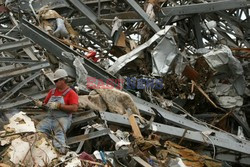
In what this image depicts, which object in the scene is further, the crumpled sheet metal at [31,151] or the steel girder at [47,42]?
the steel girder at [47,42]

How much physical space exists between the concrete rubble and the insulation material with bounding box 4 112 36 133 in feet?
0.05

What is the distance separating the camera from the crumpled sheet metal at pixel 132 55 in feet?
37.5

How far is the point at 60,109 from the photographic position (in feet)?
29.2

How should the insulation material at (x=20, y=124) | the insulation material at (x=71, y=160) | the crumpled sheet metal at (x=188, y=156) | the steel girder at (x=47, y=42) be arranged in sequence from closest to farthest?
the insulation material at (x=71, y=160), the insulation material at (x=20, y=124), the crumpled sheet metal at (x=188, y=156), the steel girder at (x=47, y=42)

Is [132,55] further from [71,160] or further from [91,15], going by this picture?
[71,160]

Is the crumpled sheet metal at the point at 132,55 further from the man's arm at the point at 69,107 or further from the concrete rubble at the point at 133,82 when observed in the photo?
the man's arm at the point at 69,107

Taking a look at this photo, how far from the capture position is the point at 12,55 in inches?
492

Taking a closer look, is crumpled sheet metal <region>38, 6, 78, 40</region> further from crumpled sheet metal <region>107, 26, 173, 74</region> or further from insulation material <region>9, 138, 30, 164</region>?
insulation material <region>9, 138, 30, 164</region>

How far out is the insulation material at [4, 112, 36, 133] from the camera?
8609 mm

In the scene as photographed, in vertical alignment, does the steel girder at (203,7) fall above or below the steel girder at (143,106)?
above

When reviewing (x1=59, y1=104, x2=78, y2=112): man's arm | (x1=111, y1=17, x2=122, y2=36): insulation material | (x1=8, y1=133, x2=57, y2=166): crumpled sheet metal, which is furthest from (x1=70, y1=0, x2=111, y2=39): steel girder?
(x1=8, y1=133, x2=57, y2=166): crumpled sheet metal

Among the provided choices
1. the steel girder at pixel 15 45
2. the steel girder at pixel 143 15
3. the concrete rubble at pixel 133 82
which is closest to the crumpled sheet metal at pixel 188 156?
the concrete rubble at pixel 133 82

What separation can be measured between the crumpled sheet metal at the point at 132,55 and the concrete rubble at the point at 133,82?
2cm

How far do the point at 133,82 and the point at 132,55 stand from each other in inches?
24.1
